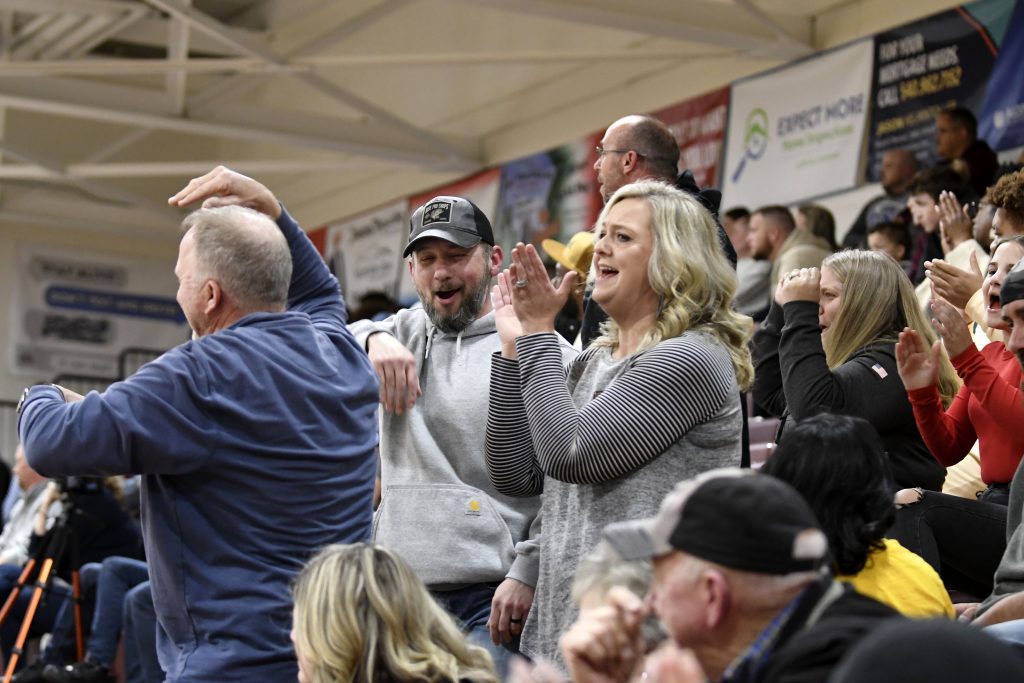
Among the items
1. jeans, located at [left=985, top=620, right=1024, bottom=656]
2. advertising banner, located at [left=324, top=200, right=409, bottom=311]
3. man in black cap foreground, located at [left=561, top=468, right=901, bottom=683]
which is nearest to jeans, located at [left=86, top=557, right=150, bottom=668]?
jeans, located at [left=985, top=620, right=1024, bottom=656]

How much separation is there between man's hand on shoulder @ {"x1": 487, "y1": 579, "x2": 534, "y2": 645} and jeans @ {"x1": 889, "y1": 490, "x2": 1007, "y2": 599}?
38.1 inches

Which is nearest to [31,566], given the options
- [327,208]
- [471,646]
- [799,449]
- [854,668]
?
[471,646]

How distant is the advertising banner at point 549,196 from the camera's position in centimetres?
1029

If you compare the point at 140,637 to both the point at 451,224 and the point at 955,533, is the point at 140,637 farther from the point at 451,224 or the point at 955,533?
the point at 955,533

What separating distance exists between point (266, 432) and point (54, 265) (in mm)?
12872

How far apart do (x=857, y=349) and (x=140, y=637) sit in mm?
3734

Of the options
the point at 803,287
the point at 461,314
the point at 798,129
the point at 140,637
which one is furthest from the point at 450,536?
the point at 798,129

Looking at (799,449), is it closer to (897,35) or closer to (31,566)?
(31,566)

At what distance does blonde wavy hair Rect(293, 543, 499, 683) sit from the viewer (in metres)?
2.45

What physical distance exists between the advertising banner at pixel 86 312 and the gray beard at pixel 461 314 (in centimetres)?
1176

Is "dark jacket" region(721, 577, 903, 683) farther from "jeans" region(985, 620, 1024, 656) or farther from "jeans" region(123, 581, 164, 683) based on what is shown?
"jeans" region(123, 581, 164, 683)

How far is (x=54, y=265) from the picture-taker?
14820 mm

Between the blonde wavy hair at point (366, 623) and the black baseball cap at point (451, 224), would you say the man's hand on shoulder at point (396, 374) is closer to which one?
the black baseball cap at point (451, 224)

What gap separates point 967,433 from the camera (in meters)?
3.71
